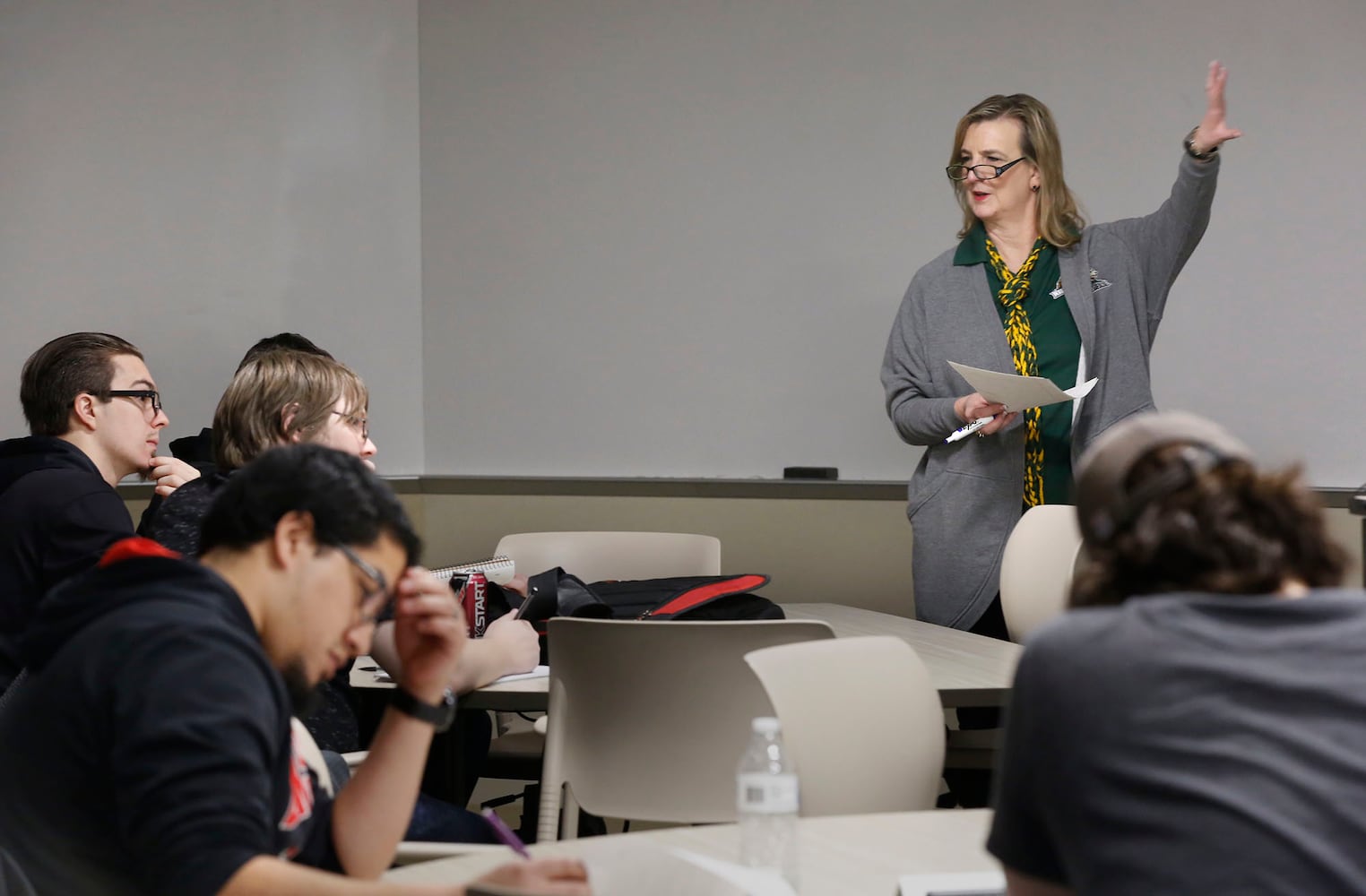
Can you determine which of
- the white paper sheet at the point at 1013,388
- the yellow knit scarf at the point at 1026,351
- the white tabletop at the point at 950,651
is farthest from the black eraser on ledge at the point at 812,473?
the white paper sheet at the point at 1013,388

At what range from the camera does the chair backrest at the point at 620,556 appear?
4.11m

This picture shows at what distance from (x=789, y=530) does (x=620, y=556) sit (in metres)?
0.94

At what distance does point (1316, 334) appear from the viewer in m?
4.40

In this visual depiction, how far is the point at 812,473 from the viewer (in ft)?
15.9

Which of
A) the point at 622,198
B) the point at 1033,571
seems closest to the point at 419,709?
the point at 1033,571

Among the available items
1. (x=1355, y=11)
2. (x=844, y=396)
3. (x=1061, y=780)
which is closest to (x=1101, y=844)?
(x=1061, y=780)

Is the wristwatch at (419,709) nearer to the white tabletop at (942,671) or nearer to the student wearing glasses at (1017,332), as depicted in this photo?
the white tabletop at (942,671)

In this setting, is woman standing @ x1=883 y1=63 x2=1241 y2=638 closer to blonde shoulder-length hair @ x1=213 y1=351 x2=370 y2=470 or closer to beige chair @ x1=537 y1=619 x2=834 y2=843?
beige chair @ x1=537 y1=619 x2=834 y2=843

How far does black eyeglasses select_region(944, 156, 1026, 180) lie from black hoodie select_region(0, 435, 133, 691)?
2231 millimetres

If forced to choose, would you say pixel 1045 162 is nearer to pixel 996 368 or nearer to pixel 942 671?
pixel 996 368

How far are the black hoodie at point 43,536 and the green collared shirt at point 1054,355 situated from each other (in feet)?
7.33

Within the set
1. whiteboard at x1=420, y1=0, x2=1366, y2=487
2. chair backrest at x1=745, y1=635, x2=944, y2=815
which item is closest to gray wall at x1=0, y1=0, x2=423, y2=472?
whiteboard at x1=420, y1=0, x2=1366, y2=487

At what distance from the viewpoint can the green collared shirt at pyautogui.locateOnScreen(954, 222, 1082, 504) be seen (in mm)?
3375

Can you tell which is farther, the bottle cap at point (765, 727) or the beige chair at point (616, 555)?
the beige chair at point (616, 555)
